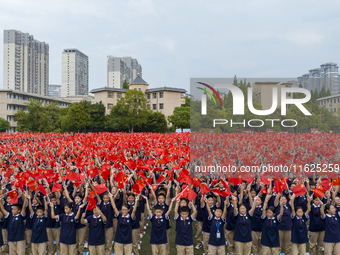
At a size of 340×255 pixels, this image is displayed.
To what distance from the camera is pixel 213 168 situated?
9.55 m

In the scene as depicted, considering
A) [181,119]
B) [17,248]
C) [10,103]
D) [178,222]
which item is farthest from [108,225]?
[10,103]

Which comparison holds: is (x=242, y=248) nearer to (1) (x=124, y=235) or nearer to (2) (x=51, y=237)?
(1) (x=124, y=235)

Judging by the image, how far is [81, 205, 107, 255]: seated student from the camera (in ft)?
19.3

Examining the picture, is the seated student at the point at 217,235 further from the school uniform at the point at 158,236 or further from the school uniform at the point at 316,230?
the school uniform at the point at 316,230

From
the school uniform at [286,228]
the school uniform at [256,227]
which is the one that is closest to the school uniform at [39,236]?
the school uniform at [256,227]

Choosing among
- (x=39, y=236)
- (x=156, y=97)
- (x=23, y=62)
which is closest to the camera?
(x=39, y=236)

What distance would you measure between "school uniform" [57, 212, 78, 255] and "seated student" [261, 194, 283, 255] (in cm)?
392

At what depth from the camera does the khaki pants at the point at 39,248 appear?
19.5ft

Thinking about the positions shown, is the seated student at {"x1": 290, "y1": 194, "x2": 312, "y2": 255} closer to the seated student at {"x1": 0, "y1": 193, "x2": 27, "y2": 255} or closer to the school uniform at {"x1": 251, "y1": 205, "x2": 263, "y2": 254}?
the school uniform at {"x1": 251, "y1": 205, "x2": 263, "y2": 254}

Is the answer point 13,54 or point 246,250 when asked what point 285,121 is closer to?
point 246,250

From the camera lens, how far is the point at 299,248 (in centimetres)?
596

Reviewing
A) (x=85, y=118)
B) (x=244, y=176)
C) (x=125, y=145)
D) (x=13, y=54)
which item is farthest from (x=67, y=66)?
(x=244, y=176)

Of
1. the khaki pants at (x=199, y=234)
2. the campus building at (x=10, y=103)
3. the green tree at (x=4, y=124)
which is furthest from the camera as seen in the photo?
the campus building at (x=10, y=103)

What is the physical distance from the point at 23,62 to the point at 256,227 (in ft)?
418
